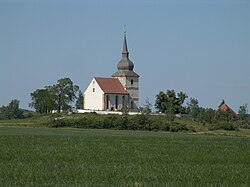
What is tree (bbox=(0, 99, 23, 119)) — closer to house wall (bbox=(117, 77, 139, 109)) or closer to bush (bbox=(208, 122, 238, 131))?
house wall (bbox=(117, 77, 139, 109))

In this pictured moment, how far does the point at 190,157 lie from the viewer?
31.3m

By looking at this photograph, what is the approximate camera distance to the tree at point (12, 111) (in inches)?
5212

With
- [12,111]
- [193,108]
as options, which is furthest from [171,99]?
[12,111]

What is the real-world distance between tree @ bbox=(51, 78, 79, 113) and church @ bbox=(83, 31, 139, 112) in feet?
9.19

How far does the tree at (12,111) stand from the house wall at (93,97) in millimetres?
13676

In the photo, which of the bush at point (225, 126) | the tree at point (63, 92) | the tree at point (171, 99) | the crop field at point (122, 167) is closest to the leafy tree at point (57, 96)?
the tree at point (63, 92)

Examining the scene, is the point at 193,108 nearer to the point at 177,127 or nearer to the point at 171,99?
the point at 171,99

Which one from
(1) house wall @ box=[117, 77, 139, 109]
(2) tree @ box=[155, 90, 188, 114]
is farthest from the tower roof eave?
(2) tree @ box=[155, 90, 188, 114]

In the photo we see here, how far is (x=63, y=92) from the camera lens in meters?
129

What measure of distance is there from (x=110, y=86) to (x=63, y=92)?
9318 mm

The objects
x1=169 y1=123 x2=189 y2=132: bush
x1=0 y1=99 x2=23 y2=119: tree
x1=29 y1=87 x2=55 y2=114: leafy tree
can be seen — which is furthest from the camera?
x1=0 y1=99 x2=23 y2=119: tree

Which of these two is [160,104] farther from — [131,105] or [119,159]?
[119,159]

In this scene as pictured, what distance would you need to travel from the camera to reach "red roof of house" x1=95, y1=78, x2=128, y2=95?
4956 inches

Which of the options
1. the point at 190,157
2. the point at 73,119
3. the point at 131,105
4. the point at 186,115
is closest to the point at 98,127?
the point at 73,119
